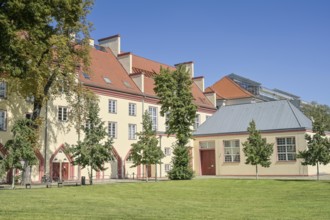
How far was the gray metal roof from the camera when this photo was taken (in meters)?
42.7

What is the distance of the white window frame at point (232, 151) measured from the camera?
1791 inches

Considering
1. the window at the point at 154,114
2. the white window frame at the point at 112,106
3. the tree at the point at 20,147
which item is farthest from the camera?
the window at the point at 154,114

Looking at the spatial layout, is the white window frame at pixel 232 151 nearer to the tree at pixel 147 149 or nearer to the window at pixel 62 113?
the tree at pixel 147 149

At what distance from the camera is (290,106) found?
44406mm

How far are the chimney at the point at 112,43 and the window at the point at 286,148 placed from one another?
22.7 m

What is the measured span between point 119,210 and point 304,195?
11.0 m

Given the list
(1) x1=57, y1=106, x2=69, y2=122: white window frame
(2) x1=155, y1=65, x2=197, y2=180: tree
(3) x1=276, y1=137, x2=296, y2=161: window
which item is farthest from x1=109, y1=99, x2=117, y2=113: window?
(3) x1=276, y1=137, x2=296, y2=161: window

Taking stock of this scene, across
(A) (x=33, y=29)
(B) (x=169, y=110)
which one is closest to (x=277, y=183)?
(B) (x=169, y=110)

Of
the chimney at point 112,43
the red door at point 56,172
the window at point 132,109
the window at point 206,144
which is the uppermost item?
the chimney at point 112,43

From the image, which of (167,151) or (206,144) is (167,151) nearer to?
(167,151)

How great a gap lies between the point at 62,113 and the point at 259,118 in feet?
69.5

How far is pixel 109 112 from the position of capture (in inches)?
1720

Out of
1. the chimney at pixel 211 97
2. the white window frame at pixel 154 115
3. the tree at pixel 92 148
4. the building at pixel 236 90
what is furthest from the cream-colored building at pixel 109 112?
the building at pixel 236 90

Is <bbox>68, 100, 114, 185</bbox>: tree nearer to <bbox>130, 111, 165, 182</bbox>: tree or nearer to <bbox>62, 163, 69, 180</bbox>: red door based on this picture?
<bbox>130, 111, 165, 182</bbox>: tree
